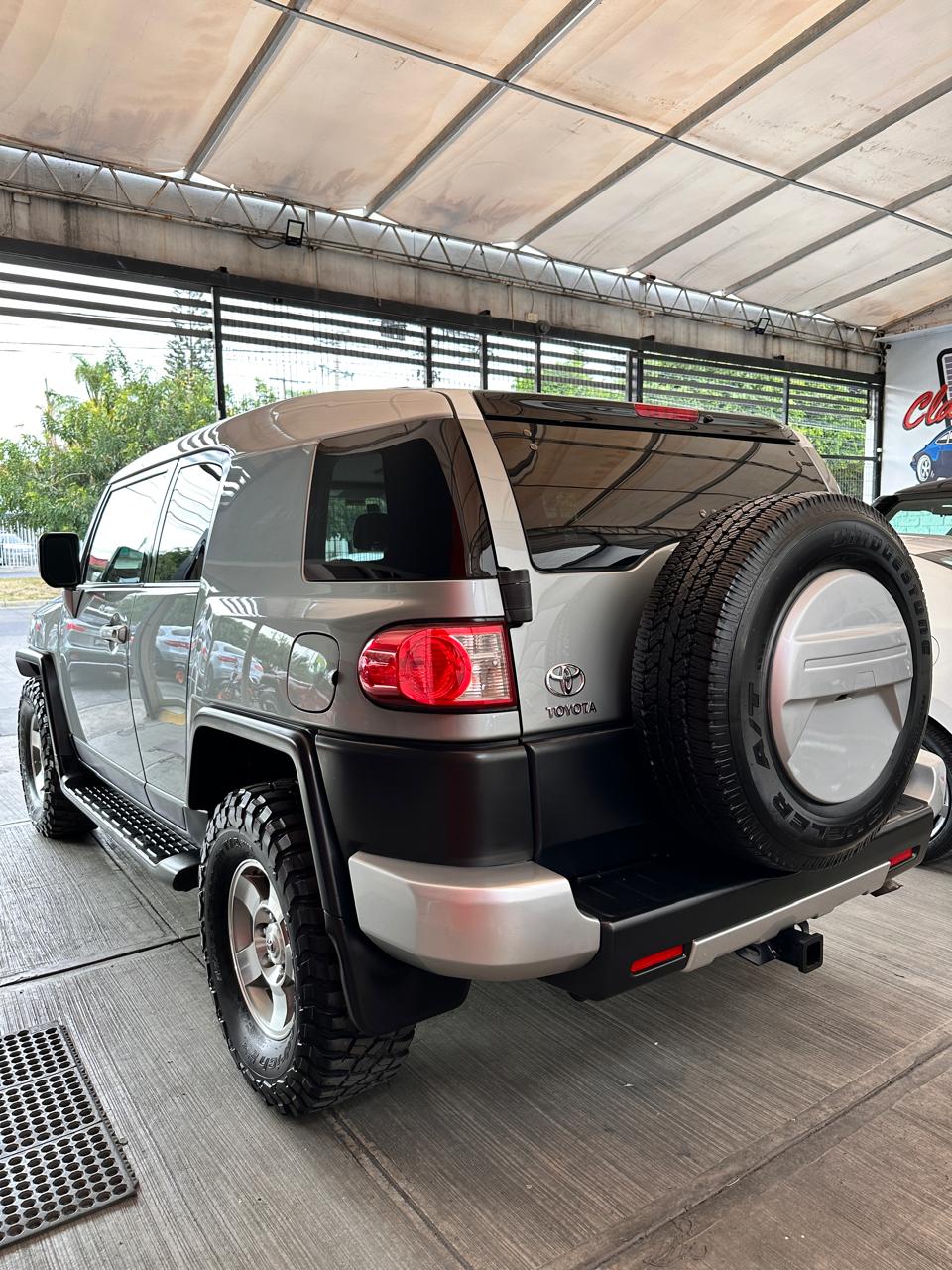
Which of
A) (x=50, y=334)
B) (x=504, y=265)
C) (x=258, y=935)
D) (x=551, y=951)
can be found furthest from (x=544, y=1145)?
Answer: (x=504, y=265)

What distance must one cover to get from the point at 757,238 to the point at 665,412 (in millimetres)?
8183

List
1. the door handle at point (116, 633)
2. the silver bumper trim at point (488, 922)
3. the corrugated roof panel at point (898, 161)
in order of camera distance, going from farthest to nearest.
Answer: the corrugated roof panel at point (898, 161)
the door handle at point (116, 633)
the silver bumper trim at point (488, 922)

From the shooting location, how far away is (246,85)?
597 cm

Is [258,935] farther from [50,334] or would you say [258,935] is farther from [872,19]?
[872,19]

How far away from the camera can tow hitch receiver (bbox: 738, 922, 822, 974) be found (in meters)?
2.14

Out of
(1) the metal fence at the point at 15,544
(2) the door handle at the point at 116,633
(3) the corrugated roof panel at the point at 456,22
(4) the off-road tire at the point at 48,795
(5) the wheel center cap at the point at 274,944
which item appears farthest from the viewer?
(1) the metal fence at the point at 15,544

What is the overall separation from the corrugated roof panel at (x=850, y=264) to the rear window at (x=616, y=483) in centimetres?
886

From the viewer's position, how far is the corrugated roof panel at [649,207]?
778 cm

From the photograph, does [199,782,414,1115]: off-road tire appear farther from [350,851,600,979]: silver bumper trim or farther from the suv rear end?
[350,851,600,979]: silver bumper trim

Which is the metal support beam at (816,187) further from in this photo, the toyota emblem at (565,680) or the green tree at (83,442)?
the toyota emblem at (565,680)

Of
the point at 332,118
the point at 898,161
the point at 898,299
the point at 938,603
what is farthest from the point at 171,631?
the point at 898,299

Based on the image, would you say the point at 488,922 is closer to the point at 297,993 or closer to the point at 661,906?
the point at 661,906

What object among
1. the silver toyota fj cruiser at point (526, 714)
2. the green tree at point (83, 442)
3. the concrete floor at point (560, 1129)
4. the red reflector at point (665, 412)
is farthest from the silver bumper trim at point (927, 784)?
the green tree at point (83, 442)

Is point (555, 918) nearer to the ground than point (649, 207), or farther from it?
nearer to the ground
